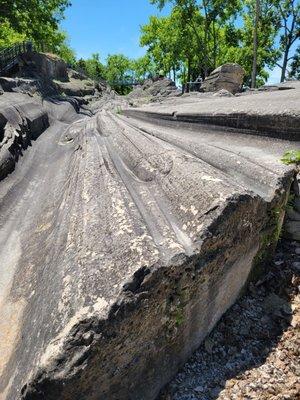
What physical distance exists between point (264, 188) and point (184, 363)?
4.14 ft

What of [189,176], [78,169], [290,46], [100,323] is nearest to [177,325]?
[100,323]

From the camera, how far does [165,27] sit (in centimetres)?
3291

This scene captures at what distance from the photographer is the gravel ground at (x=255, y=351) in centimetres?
194

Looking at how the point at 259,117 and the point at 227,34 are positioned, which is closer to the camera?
the point at 259,117

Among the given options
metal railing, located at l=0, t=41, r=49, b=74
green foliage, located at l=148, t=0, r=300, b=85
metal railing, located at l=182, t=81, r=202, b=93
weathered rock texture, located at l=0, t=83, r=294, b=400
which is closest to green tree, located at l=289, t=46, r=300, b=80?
green foliage, located at l=148, t=0, r=300, b=85

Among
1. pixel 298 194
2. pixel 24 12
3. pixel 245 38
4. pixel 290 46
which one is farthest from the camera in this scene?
pixel 245 38

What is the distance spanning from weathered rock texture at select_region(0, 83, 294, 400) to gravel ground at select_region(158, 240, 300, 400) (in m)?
0.08

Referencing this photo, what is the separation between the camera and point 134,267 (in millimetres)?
1828

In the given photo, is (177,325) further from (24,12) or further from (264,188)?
(24,12)

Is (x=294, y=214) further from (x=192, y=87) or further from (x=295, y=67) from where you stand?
(x=295, y=67)

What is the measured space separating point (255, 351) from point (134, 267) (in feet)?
3.12

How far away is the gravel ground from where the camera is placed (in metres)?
1.94

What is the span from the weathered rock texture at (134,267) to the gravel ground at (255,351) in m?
0.08

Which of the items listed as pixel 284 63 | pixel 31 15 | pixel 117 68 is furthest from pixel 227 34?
pixel 117 68
